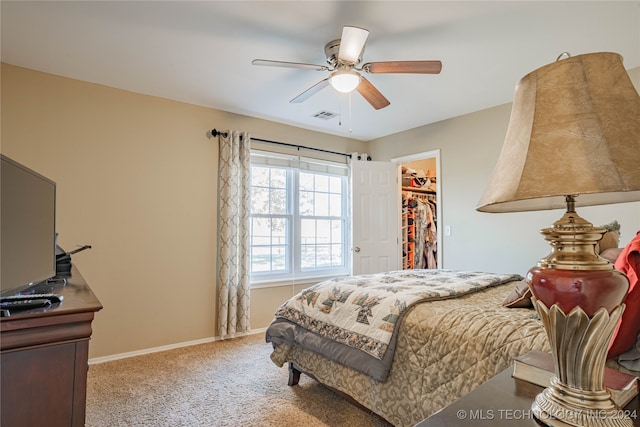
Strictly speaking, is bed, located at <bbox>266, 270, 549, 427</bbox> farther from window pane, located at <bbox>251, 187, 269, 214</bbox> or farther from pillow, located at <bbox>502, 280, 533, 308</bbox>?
window pane, located at <bbox>251, 187, 269, 214</bbox>

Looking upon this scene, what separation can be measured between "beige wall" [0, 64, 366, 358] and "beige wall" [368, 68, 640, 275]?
2.51 metres

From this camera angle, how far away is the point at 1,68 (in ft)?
8.71

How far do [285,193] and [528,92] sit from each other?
3.59 m

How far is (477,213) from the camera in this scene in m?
3.68

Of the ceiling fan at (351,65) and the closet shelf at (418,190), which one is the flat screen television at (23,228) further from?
the closet shelf at (418,190)

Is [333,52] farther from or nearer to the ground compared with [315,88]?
farther from the ground

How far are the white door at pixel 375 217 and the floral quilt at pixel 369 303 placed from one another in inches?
68.2

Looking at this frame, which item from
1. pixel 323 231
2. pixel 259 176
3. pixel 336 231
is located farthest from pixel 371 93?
pixel 336 231

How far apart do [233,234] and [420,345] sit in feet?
8.01

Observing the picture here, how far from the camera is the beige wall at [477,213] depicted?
329 cm

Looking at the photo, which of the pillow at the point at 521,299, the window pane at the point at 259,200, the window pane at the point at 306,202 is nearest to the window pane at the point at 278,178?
the window pane at the point at 259,200

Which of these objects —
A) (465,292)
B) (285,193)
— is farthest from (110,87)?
(465,292)

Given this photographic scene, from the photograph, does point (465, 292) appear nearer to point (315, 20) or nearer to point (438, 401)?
point (438, 401)

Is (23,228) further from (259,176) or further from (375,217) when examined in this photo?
(375,217)
